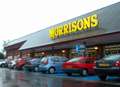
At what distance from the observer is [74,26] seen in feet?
127

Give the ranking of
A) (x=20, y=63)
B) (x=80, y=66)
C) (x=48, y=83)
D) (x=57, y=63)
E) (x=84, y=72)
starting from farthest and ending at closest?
(x=20, y=63) < (x=57, y=63) < (x=84, y=72) < (x=80, y=66) < (x=48, y=83)

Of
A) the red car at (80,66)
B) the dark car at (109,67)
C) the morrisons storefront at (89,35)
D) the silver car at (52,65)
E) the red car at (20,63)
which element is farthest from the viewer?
the red car at (20,63)

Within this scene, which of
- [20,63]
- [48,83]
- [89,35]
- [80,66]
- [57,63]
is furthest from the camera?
[20,63]

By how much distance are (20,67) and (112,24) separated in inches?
525

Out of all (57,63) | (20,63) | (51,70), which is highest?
(20,63)

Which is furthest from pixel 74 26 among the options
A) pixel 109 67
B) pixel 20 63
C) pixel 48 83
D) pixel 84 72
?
pixel 48 83

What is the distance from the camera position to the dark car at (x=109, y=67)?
60.7 ft

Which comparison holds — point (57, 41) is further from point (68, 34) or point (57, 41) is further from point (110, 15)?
point (110, 15)

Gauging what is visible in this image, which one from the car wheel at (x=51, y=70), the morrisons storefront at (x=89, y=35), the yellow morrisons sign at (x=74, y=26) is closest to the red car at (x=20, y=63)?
the morrisons storefront at (x=89, y=35)

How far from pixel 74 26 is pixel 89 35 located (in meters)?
5.00

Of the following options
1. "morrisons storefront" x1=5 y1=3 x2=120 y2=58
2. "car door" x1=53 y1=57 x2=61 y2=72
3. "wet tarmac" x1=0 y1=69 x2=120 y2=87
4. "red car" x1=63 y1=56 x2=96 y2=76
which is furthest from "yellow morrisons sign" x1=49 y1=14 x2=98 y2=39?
"wet tarmac" x1=0 y1=69 x2=120 y2=87

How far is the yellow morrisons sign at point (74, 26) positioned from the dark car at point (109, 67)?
14116 millimetres

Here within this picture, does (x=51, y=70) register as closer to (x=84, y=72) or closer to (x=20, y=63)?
(x=84, y=72)

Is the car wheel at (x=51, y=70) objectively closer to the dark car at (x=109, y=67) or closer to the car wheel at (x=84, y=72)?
the car wheel at (x=84, y=72)
